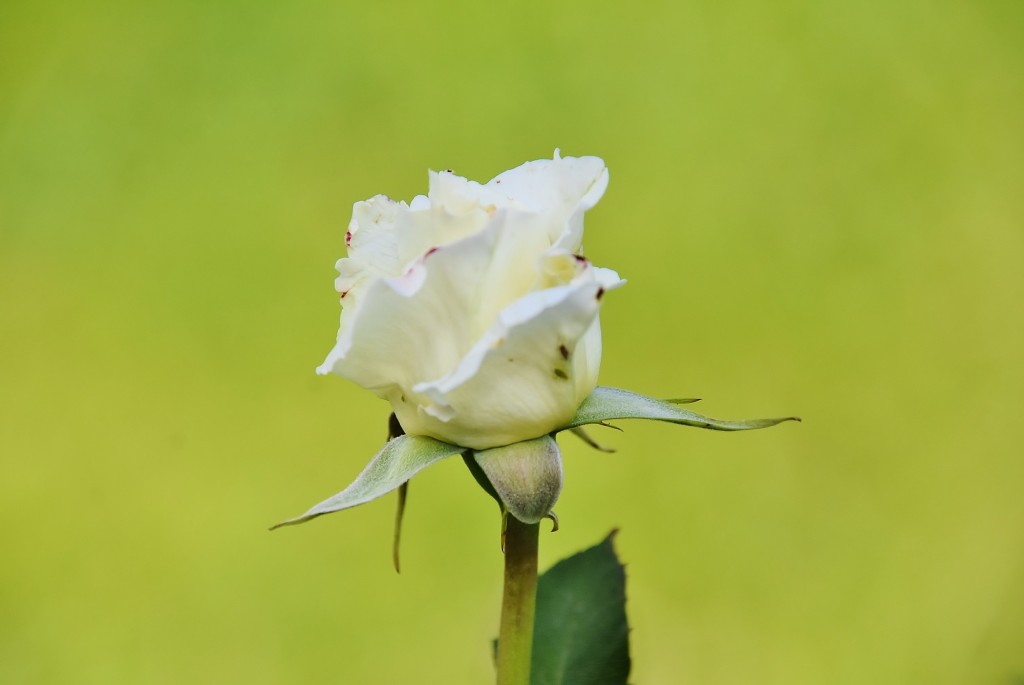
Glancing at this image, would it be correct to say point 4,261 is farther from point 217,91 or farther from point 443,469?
point 443,469

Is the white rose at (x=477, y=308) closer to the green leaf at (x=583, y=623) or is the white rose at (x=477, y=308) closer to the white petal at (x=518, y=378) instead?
the white petal at (x=518, y=378)

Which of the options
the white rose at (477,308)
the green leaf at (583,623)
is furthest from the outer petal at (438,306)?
the green leaf at (583,623)

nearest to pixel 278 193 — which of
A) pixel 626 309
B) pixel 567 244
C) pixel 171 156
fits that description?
pixel 171 156

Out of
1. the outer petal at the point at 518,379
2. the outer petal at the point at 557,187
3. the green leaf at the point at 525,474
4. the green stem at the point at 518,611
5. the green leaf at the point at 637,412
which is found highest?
the outer petal at the point at 557,187

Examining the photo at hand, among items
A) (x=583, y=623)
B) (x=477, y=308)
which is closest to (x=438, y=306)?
(x=477, y=308)

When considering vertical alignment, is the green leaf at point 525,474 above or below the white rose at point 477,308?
below
